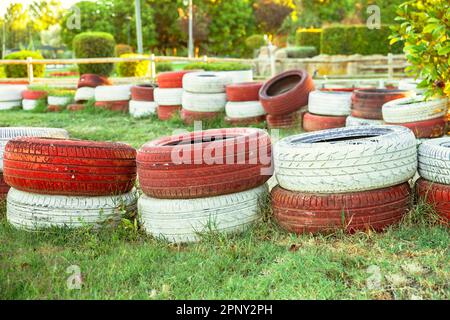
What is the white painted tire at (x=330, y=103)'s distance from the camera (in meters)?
8.27

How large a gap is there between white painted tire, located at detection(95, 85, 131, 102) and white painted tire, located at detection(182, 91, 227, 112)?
299 cm

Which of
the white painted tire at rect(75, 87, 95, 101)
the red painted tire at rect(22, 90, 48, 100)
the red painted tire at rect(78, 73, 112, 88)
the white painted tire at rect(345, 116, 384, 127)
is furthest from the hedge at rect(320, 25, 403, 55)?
the white painted tire at rect(345, 116, 384, 127)

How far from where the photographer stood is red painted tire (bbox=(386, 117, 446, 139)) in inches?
227

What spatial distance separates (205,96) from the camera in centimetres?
1037

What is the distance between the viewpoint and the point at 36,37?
8606 cm

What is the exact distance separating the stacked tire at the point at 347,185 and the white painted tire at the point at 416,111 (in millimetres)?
1548

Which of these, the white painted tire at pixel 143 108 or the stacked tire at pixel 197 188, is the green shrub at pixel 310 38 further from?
the stacked tire at pixel 197 188

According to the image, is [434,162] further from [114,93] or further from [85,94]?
[85,94]

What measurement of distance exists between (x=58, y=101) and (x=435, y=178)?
1173cm

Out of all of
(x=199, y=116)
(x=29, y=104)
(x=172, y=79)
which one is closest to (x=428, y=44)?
(x=199, y=116)

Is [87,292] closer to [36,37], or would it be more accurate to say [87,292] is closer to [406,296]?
Answer: [406,296]

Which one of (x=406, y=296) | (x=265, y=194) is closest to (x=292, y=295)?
(x=406, y=296)

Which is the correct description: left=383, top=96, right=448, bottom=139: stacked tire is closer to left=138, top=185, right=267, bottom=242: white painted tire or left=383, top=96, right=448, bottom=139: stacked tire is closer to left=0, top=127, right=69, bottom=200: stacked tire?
left=138, top=185, right=267, bottom=242: white painted tire

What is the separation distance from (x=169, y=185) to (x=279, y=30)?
51.9 m
